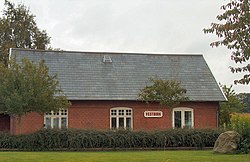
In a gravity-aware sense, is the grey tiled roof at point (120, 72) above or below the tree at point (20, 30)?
below

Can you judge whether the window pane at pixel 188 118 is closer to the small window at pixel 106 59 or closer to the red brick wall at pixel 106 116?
the red brick wall at pixel 106 116

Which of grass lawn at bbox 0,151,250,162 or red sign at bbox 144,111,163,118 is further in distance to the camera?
red sign at bbox 144,111,163,118

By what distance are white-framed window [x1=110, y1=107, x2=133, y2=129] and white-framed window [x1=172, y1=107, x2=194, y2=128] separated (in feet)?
11.1

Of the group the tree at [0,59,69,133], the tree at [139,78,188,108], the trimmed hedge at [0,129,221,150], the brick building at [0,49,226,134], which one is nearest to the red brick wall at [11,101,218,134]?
the brick building at [0,49,226,134]

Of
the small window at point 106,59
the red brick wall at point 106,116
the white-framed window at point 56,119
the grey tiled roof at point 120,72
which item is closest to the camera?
the red brick wall at point 106,116

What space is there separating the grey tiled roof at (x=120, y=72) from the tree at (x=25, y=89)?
676 cm

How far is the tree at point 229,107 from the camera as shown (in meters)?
40.2

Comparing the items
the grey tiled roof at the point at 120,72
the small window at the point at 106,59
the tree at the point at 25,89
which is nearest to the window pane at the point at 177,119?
the grey tiled roof at the point at 120,72

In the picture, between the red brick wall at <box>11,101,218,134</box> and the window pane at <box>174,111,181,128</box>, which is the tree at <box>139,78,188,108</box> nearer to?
the red brick wall at <box>11,101,218,134</box>

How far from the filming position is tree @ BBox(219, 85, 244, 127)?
4018 cm

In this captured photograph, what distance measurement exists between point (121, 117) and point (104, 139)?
8646mm

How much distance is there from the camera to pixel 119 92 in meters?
34.9

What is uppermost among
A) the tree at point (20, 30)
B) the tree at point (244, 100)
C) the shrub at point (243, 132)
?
the tree at point (20, 30)

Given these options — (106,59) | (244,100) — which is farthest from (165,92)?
(244,100)
